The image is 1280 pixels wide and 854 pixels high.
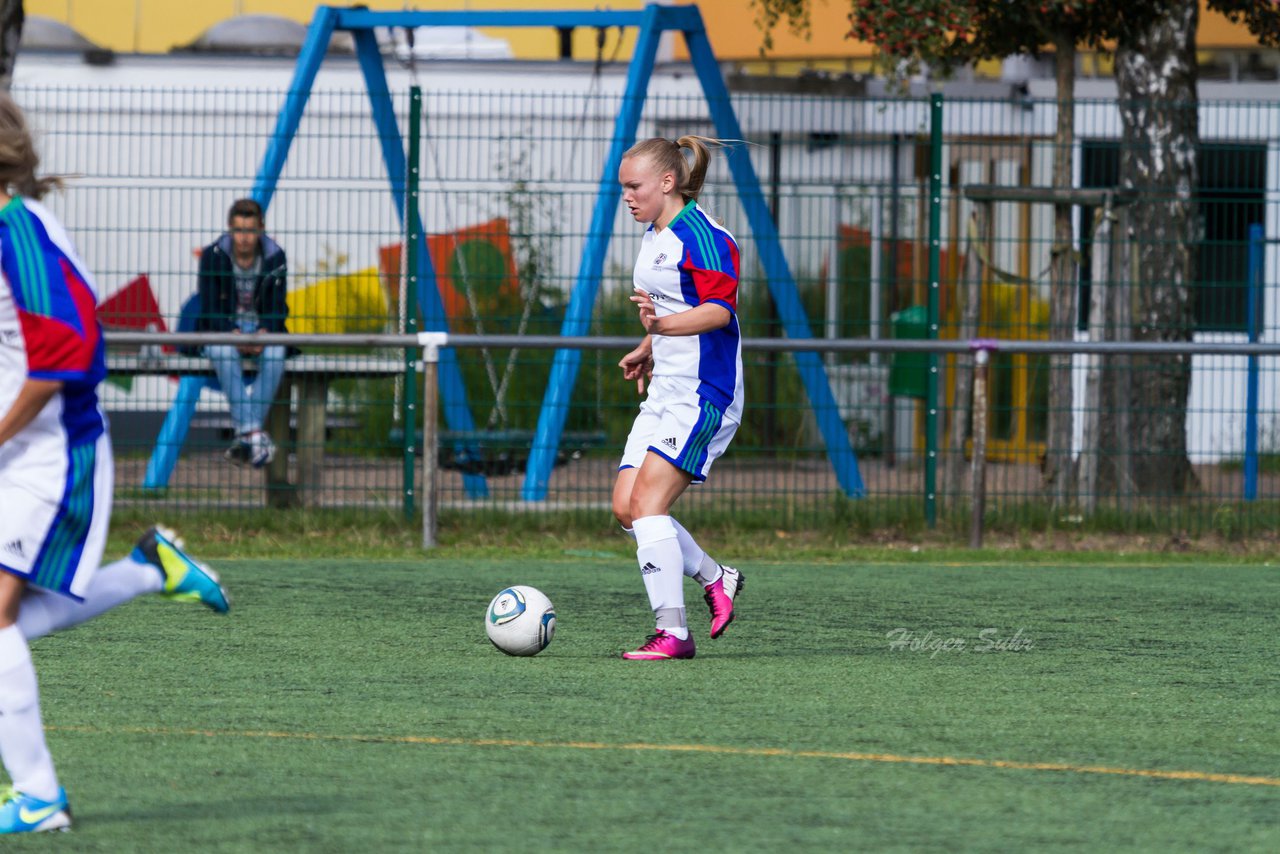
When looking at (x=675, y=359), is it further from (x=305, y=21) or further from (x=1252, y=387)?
(x=305, y=21)

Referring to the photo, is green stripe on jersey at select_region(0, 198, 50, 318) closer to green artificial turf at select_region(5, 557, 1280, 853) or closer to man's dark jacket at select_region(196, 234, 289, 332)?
green artificial turf at select_region(5, 557, 1280, 853)

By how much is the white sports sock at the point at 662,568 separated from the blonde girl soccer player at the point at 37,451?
283 centimetres

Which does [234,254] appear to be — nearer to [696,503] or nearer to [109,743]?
[696,503]

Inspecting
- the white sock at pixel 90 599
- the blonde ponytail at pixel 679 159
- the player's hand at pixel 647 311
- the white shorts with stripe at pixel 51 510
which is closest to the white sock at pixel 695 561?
the player's hand at pixel 647 311

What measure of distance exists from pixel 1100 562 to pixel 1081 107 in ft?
23.6

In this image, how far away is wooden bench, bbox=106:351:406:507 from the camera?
10984 mm

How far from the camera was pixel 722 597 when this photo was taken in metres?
7.11

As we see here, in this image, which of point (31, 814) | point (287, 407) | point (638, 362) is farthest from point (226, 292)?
point (31, 814)

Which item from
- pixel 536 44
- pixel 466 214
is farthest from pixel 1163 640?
pixel 536 44

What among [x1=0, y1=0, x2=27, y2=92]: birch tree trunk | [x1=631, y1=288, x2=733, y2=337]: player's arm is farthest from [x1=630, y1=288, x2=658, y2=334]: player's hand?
[x1=0, y1=0, x2=27, y2=92]: birch tree trunk

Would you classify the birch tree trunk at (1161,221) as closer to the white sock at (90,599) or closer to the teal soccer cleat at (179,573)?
the teal soccer cleat at (179,573)

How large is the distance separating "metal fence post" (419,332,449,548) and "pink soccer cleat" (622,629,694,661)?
3768 millimetres

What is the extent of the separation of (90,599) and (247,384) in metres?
6.72

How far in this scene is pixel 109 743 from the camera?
5.07 m
